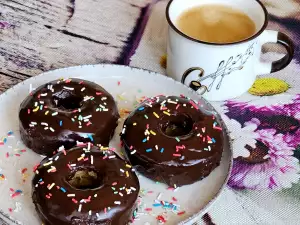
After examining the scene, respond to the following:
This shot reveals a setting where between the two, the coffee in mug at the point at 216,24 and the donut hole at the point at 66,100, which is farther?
the coffee in mug at the point at 216,24

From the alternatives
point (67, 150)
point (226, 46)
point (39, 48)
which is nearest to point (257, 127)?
point (226, 46)

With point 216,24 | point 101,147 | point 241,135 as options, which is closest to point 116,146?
point 101,147

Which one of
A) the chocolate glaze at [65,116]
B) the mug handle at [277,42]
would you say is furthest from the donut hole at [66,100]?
the mug handle at [277,42]

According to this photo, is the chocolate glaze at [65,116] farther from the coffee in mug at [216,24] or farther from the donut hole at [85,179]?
the coffee in mug at [216,24]

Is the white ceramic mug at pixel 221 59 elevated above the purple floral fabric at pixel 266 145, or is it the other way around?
the white ceramic mug at pixel 221 59

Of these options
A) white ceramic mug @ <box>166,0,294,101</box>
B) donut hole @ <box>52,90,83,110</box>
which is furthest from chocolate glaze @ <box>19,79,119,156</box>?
white ceramic mug @ <box>166,0,294,101</box>

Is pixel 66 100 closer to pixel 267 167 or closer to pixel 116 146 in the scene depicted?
pixel 116 146
